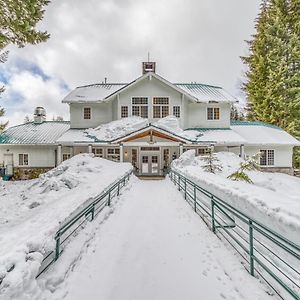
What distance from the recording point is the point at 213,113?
23.4 meters

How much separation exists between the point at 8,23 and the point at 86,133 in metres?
13.4

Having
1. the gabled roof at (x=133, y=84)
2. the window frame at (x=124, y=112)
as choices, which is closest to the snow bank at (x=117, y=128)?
the window frame at (x=124, y=112)

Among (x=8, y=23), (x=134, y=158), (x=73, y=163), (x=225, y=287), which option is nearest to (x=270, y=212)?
(x=225, y=287)

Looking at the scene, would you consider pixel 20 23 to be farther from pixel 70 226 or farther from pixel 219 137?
pixel 219 137

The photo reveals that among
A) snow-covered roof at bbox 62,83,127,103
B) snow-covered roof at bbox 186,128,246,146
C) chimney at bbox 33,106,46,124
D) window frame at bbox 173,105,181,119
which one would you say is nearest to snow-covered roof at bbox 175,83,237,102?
window frame at bbox 173,105,181,119

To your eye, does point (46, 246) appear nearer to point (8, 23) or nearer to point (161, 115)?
point (8, 23)

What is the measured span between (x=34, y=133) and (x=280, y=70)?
2826 cm

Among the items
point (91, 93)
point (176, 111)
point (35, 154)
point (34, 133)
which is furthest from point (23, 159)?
point (176, 111)

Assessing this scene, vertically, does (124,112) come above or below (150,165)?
above

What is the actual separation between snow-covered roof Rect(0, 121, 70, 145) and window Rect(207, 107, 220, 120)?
51.3 ft

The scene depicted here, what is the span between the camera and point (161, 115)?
22656 mm

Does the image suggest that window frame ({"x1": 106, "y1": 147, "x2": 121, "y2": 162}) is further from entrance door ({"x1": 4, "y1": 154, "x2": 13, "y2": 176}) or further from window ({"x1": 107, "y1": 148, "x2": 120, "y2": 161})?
entrance door ({"x1": 4, "y1": 154, "x2": 13, "y2": 176})

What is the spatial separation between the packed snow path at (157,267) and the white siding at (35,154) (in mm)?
18501

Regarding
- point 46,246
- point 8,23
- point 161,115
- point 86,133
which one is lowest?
point 46,246
